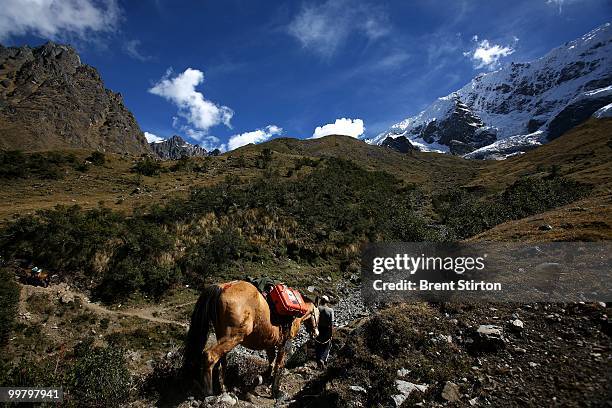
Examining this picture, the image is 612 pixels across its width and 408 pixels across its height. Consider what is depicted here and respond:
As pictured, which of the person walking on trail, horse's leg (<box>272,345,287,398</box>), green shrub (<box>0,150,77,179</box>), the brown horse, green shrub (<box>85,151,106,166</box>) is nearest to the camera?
the brown horse

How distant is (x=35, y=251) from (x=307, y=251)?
16.6m

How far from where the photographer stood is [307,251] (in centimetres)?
2633

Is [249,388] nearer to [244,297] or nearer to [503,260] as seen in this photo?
[244,297]

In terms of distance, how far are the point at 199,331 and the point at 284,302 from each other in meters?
2.12

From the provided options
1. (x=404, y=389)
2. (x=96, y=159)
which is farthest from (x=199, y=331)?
(x=96, y=159)

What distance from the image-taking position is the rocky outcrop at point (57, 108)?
13488cm

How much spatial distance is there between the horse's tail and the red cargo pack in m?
1.62

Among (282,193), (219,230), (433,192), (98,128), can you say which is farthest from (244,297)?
(98,128)

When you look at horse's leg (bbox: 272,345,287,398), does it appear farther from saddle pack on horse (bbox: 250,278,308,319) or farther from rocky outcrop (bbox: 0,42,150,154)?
rocky outcrop (bbox: 0,42,150,154)

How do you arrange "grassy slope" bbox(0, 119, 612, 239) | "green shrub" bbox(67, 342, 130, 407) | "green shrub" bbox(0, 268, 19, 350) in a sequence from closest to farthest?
"green shrub" bbox(67, 342, 130, 407)
"green shrub" bbox(0, 268, 19, 350)
"grassy slope" bbox(0, 119, 612, 239)

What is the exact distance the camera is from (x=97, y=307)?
1622cm

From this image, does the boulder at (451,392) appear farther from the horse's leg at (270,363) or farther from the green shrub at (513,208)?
the green shrub at (513,208)

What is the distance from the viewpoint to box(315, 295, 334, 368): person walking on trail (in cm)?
1027

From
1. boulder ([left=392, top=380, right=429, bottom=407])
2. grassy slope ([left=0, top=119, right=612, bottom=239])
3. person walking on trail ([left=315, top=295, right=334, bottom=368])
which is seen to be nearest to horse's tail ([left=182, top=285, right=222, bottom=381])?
person walking on trail ([left=315, top=295, right=334, bottom=368])
